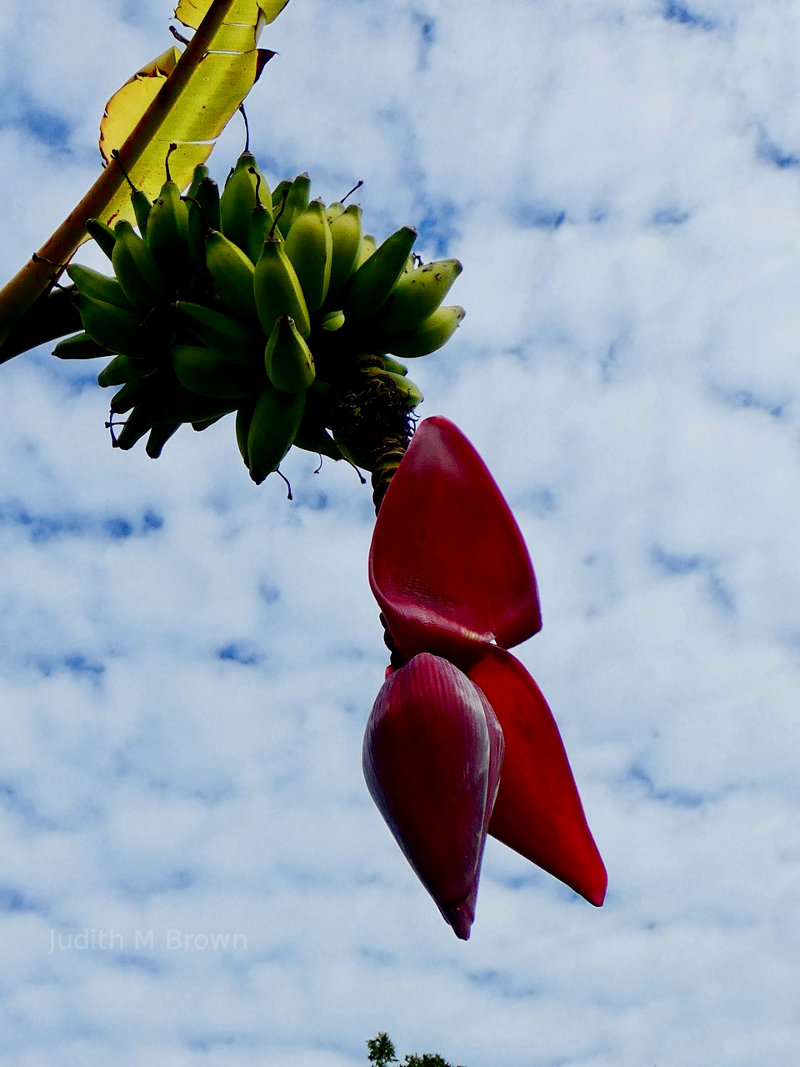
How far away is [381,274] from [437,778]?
618 mm

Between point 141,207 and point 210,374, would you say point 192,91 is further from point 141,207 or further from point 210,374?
point 210,374

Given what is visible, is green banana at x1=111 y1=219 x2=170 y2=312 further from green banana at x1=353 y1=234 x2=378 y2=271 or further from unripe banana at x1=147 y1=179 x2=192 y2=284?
green banana at x1=353 y1=234 x2=378 y2=271

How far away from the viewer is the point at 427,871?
685 mm

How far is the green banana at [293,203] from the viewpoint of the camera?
1215 mm

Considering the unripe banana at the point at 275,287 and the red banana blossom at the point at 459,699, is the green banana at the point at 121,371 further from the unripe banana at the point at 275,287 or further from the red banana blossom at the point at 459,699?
the red banana blossom at the point at 459,699

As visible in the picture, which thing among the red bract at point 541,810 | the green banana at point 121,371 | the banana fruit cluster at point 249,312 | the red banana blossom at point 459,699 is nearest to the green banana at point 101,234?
the banana fruit cluster at point 249,312

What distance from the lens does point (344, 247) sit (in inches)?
46.8

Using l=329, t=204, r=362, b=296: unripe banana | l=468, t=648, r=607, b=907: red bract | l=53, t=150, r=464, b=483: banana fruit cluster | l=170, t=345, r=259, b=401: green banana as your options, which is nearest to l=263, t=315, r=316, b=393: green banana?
l=53, t=150, r=464, b=483: banana fruit cluster

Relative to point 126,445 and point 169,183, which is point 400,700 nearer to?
point 126,445

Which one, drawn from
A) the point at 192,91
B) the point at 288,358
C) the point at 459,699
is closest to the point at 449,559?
the point at 459,699

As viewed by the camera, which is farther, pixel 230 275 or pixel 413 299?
pixel 413 299

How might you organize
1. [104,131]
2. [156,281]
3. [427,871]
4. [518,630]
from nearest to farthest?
[427,871] → [518,630] → [156,281] → [104,131]

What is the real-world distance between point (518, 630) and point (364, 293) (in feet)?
1.58

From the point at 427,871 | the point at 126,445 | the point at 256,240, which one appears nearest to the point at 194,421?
the point at 126,445
